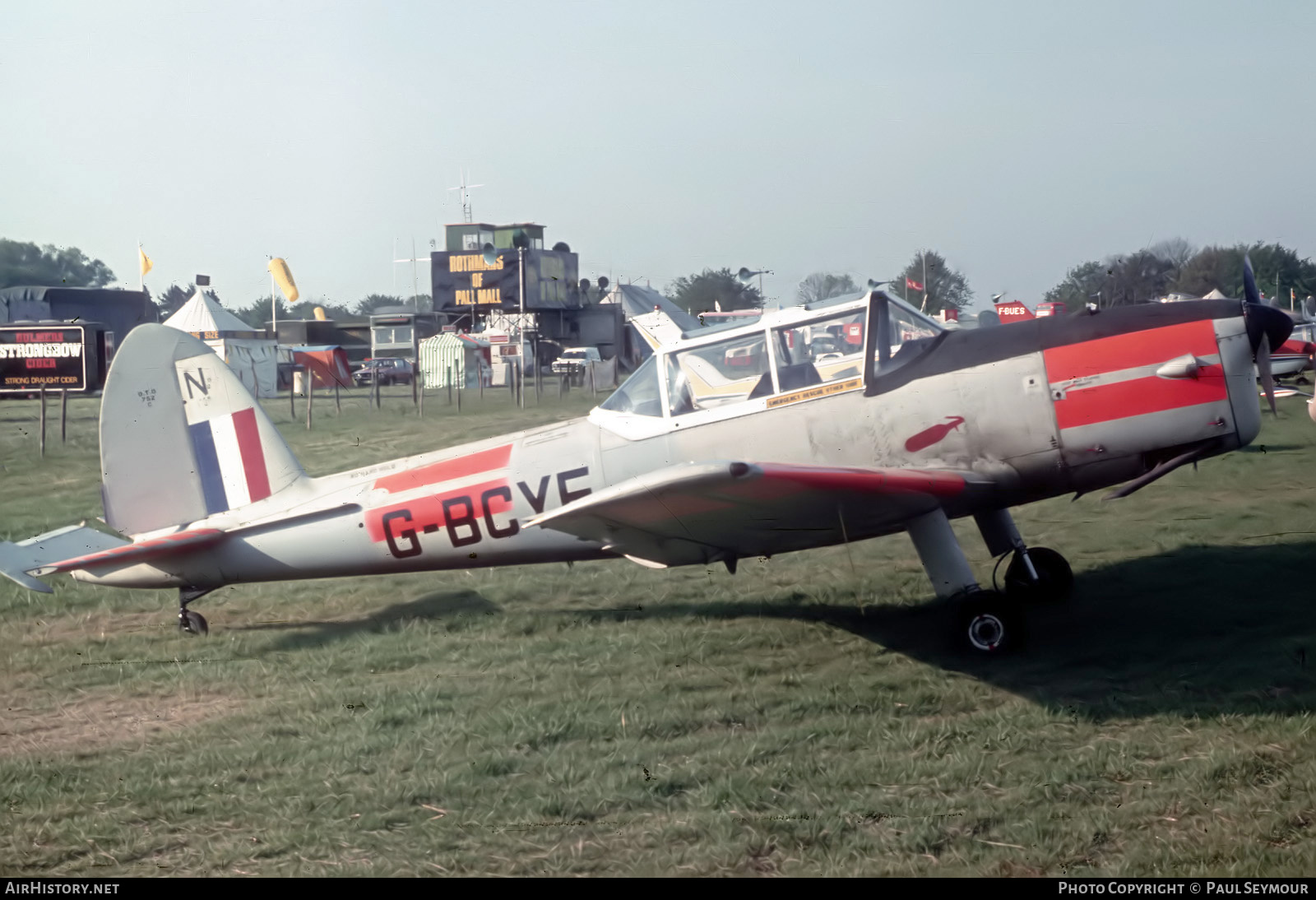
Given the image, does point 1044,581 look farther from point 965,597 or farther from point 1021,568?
point 965,597

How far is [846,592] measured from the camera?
291 inches

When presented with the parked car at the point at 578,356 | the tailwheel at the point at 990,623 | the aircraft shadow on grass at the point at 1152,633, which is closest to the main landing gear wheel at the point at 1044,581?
the aircraft shadow on grass at the point at 1152,633

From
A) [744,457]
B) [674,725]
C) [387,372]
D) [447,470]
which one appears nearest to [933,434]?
[744,457]

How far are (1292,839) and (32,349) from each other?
2773 centimetres

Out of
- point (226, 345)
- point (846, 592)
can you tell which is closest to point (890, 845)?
point (846, 592)

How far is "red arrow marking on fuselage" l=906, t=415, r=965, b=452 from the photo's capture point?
19.4ft

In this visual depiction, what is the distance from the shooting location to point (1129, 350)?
573cm

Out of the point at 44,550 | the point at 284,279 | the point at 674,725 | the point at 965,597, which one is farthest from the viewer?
the point at 284,279

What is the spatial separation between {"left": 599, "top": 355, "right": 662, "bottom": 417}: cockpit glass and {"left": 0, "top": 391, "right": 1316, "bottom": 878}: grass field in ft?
4.57

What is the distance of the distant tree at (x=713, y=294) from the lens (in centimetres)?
2422

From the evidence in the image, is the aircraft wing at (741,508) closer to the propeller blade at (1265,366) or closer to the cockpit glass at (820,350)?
the cockpit glass at (820,350)

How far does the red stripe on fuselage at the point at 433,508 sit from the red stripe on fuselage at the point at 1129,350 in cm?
328

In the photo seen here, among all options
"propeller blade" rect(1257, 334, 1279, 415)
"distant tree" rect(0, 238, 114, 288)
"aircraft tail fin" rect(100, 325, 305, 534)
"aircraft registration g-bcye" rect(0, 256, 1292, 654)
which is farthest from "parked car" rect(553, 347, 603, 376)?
"propeller blade" rect(1257, 334, 1279, 415)

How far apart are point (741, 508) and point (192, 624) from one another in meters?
3.85
